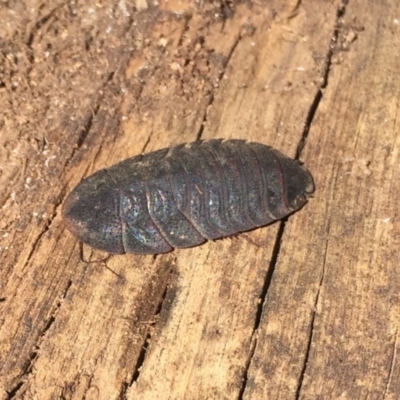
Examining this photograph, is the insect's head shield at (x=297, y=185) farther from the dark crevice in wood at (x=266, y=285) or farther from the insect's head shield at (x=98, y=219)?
the insect's head shield at (x=98, y=219)

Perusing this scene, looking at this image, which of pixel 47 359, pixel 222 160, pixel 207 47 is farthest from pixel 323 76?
pixel 47 359

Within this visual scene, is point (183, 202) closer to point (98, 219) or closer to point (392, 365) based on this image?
point (98, 219)

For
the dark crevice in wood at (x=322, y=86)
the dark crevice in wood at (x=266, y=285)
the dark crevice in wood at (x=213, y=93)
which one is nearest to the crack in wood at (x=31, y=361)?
the dark crevice in wood at (x=266, y=285)

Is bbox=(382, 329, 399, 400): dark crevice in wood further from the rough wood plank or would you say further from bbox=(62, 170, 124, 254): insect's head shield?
bbox=(62, 170, 124, 254): insect's head shield

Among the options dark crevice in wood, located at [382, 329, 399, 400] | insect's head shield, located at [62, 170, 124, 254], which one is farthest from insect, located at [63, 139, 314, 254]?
dark crevice in wood, located at [382, 329, 399, 400]

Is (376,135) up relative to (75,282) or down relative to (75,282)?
down

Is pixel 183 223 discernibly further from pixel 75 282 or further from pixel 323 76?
pixel 323 76
